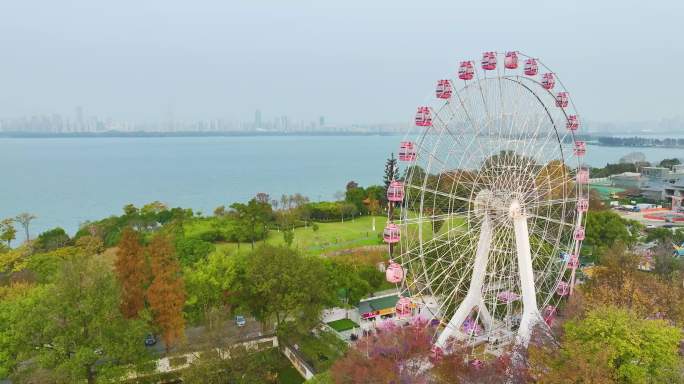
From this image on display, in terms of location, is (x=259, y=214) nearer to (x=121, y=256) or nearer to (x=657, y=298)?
(x=121, y=256)

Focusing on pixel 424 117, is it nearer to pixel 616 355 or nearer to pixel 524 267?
pixel 524 267

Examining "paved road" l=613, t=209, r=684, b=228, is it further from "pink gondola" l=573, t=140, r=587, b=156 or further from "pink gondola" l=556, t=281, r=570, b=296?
"pink gondola" l=573, t=140, r=587, b=156

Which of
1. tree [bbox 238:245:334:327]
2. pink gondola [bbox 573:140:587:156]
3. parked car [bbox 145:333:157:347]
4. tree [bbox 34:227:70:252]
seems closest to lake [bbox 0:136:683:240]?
tree [bbox 34:227:70:252]

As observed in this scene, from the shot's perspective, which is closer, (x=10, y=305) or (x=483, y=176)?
(x=10, y=305)

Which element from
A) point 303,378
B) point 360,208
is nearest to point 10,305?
point 303,378

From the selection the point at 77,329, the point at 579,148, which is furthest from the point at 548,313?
the point at 77,329

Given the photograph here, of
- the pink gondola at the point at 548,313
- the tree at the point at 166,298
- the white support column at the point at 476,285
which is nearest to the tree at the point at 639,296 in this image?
the pink gondola at the point at 548,313
